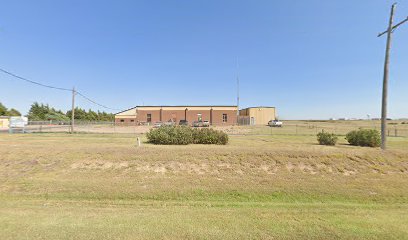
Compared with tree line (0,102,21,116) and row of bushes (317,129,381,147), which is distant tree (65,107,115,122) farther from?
row of bushes (317,129,381,147)

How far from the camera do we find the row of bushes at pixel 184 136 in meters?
13.1

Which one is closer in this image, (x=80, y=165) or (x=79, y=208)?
(x=79, y=208)

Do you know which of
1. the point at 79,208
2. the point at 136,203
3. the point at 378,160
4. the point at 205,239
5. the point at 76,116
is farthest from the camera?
the point at 76,116

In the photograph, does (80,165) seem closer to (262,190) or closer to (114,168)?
(114,168)

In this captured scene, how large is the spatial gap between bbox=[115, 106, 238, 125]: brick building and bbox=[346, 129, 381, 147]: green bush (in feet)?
135

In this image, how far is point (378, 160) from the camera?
9891 millimetres

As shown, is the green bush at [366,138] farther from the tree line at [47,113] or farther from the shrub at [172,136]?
the tree line at [47,113]

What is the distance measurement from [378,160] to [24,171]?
15025 mm

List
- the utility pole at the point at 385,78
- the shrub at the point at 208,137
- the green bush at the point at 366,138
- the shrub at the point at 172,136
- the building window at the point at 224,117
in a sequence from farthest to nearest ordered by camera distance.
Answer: the building window at the point at 224,117 < the green bush at the point at 366,138 < the shrub at the point at 208,137 < the shrub at the point at 172,136 < the utility pole at the point at 385,78

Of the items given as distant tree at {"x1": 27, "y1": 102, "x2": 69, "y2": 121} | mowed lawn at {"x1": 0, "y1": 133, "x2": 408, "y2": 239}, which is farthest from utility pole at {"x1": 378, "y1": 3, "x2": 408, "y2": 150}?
distant tree at {"x1": 27, "y1": 102, "x2": 69, "y2": 121}

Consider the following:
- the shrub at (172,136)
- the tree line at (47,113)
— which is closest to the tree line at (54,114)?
the tree line at (47,113)

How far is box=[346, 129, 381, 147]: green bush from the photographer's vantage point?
45.9ft

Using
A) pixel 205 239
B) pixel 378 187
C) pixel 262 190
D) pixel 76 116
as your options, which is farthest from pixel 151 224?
pixel 76 116

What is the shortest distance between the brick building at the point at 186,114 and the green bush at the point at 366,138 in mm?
41111
